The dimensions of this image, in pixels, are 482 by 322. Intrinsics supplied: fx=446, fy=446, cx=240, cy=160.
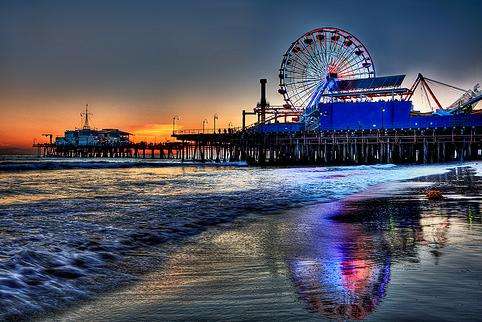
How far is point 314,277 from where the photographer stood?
15.0ft

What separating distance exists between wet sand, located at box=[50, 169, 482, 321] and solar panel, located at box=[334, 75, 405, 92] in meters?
59.6

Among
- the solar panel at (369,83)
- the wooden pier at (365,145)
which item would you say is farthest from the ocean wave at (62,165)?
the solar panel at (369,83)

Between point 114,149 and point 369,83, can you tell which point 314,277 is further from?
point 114,149

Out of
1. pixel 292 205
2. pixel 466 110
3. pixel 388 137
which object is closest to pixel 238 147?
pixel 388 137

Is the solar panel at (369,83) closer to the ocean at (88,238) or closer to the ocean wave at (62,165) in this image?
the ocean wave at (62,165)

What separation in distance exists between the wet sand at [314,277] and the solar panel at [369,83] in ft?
195

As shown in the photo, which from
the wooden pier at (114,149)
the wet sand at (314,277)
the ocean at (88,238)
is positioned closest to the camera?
the wet sand at (314,277)

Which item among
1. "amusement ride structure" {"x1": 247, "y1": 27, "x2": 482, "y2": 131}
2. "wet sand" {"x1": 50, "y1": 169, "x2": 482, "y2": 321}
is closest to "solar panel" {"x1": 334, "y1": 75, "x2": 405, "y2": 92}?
"amusement ride structure" {"x1": 247, "y1": 27, "x2": 482, "y2": 131}

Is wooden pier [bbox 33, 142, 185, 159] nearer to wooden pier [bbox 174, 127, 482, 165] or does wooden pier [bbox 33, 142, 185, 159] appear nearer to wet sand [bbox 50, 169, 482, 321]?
wooden pier [bbox 174, 127, 482, 165]

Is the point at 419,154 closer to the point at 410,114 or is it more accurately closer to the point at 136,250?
the point at 410,114

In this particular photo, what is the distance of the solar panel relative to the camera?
6444 cm

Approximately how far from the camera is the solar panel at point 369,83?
211ft

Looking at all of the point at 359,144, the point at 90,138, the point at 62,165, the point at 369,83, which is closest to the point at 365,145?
the point at 359,144

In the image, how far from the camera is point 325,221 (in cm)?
909
